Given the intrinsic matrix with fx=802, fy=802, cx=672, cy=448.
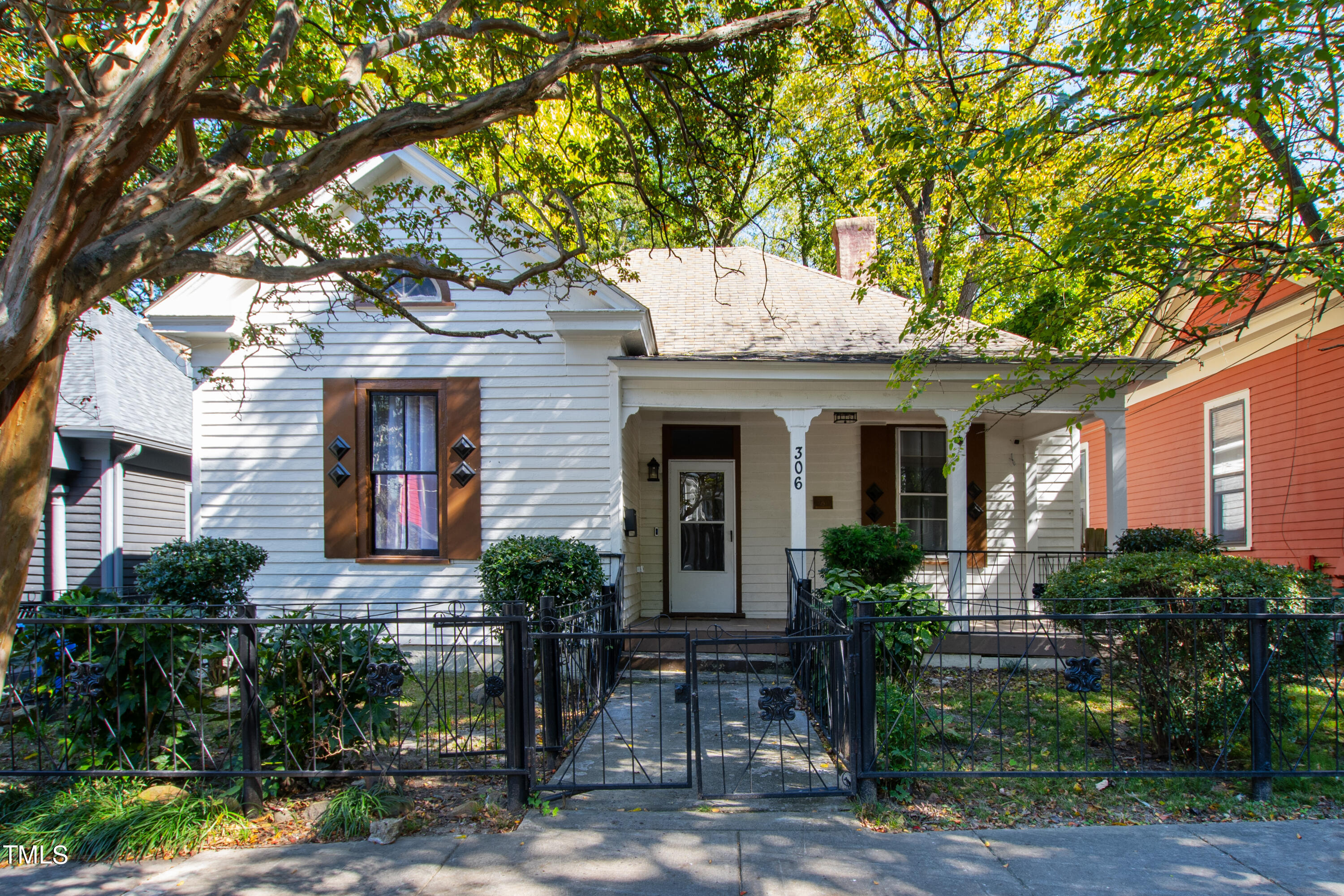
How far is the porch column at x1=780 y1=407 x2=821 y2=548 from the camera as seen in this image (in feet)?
31.4

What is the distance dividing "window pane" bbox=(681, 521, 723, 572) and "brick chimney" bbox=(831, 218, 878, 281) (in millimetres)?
5670

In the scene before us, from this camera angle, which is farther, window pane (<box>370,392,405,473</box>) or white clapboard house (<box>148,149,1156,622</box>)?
window pane (<box>370,392,405,473</box>)

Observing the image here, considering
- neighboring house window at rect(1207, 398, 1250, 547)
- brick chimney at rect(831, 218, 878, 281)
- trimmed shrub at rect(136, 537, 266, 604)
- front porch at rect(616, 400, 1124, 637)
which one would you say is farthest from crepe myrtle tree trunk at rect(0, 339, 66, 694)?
neighboring house window at rect(1207, 398, 1250, 547)

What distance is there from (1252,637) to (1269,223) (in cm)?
464

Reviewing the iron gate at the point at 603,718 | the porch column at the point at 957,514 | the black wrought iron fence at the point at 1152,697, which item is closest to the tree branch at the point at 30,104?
the iron gate at the point at 603,718

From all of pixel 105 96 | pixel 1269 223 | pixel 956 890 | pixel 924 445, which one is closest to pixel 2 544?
pixel 105 96

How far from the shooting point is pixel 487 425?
946 cm

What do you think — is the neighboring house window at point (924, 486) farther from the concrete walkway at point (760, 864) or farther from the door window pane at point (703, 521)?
the concrete walkway at point (760, 864)

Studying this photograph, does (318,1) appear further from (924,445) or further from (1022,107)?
(924,445)

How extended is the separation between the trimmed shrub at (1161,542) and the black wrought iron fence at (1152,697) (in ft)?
10.2

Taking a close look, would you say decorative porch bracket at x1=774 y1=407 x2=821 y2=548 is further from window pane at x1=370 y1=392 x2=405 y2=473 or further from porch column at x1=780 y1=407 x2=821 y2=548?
window pane at x1=370 y1=392 x2=405 y2=473

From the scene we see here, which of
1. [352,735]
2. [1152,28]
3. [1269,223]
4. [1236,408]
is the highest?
[1152,28]

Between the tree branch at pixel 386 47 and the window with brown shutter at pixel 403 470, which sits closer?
the tree branch at pixel 386 47

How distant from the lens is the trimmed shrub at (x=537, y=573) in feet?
26.2
